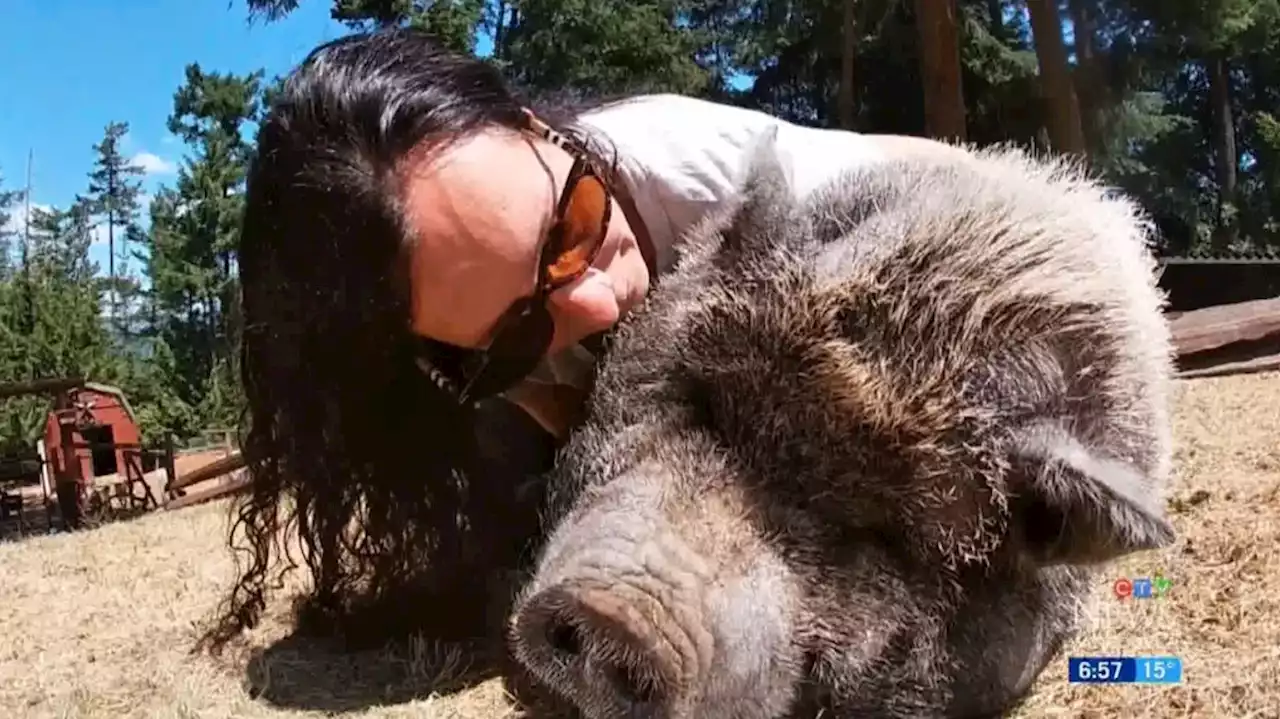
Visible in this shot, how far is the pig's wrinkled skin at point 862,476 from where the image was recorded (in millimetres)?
998

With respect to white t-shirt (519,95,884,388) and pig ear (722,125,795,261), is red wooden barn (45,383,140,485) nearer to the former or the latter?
white t-shirt (519,95,884,388)

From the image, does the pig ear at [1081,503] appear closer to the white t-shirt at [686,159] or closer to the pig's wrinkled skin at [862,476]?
the pig's wrinkled skin at [862,476]

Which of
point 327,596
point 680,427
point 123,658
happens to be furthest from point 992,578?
point 123,658

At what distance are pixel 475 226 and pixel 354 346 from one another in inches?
13.6

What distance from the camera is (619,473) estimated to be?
1.18 meters

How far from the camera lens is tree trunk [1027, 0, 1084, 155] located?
608 cm

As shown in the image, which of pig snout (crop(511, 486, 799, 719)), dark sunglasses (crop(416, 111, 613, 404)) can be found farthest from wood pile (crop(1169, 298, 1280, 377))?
pig snout (crop(511, 486, 799, 719))

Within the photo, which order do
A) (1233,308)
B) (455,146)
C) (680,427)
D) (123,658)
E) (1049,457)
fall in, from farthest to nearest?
1. (1233,308)
2. (123,658)
3. (455,146)
4. (680,427)
5. (1049,457)

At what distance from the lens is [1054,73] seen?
6.25m

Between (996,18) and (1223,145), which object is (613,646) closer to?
(996,18)

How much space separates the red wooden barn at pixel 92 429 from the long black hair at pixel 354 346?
7.79 meters

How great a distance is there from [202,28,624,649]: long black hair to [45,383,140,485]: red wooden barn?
25.6ft

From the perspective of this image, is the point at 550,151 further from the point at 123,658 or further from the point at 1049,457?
the point at 123,658

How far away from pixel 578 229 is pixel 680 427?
391 millimetres
